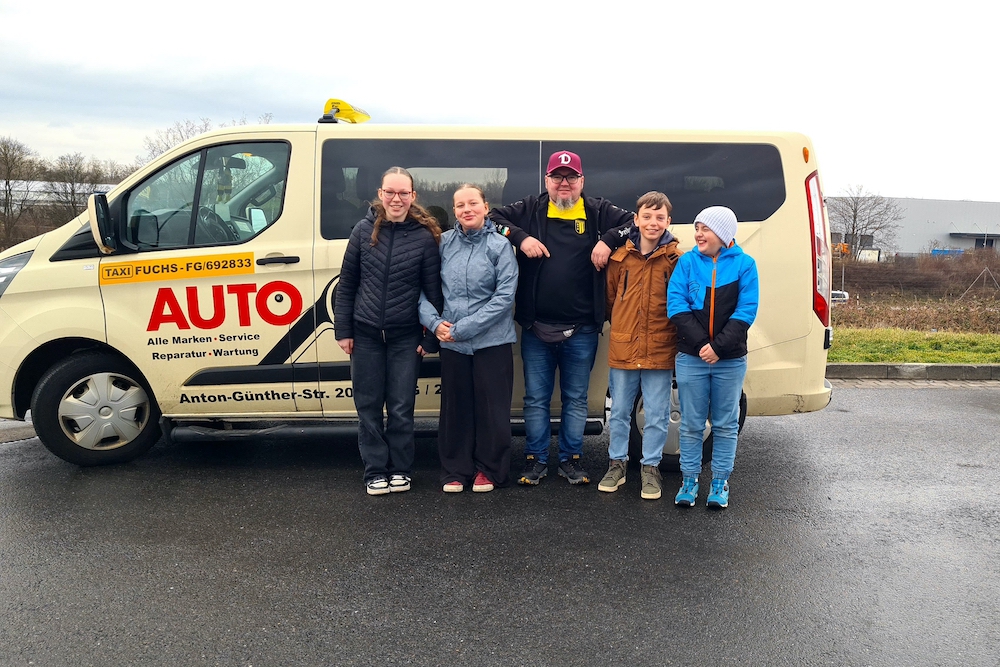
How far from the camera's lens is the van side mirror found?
14.6 ft

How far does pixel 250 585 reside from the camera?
320 centimetres

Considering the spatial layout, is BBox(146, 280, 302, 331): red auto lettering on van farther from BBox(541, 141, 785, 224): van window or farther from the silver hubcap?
BBox(541, 141, 785, 224): van window

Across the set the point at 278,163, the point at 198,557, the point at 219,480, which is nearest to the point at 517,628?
the point at 198,557

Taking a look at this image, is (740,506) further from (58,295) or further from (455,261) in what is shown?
(58,295)

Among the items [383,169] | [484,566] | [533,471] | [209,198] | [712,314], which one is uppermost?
[383,169]

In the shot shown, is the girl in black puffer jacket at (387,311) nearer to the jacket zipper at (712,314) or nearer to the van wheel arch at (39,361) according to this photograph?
the jacket zipper at (712,314)

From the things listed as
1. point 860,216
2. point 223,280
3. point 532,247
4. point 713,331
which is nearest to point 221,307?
point 223,280

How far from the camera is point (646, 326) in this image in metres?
4.18

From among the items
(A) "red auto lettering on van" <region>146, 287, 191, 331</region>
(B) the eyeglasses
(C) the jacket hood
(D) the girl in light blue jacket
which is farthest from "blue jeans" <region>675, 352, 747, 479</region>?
(A) "red auto lettering on van" <region>146, 287, 191, 331</region>

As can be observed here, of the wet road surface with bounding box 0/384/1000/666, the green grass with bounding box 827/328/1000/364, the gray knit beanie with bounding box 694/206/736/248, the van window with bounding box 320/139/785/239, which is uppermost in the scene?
the van window with bounding box 320/139/785/239

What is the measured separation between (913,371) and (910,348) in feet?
5.56

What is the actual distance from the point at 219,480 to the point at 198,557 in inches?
45.7

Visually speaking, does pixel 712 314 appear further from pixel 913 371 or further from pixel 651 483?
pixel 913 371

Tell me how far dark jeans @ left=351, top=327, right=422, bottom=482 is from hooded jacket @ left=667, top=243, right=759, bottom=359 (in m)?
1.44
